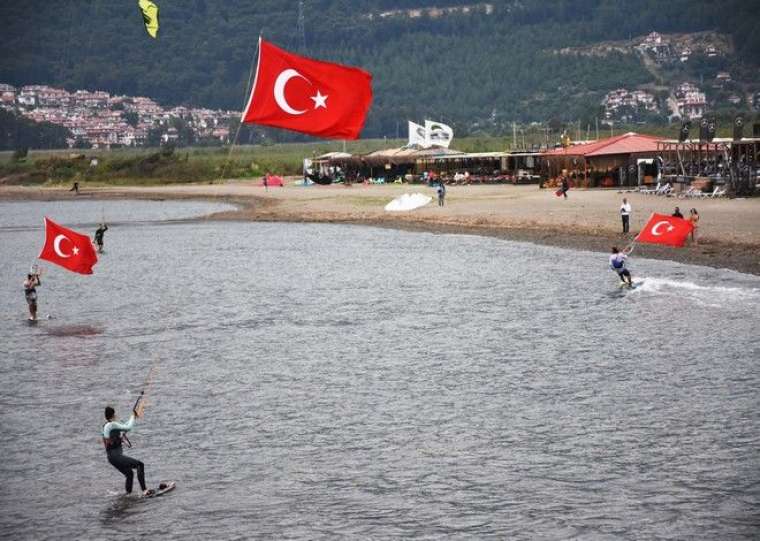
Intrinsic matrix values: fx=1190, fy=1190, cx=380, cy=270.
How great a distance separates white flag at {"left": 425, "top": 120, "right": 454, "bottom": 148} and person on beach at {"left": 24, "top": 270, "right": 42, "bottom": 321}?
69.4 meters

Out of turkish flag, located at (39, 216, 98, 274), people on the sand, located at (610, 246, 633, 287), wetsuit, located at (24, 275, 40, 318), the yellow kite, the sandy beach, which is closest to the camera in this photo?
the yellow kite

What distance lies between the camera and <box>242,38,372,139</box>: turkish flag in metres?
16.5

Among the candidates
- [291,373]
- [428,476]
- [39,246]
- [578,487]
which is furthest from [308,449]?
[39,246]

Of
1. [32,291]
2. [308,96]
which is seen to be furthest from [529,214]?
[308,96]

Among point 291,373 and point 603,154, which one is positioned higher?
point 603,154

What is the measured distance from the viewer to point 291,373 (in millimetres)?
28656

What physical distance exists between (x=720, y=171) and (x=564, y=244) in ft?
58.0

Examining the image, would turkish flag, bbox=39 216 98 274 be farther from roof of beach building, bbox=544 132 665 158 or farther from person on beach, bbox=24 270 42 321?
roof of beach building, bbox=544 132 665 158

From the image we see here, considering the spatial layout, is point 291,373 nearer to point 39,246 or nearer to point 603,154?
point 39,246

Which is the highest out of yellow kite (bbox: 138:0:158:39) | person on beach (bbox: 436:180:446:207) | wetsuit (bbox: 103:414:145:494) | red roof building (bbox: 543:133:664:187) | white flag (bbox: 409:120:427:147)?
yellow kite (bbox: 138:0:158:39)

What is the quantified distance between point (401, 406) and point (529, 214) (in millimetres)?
38121

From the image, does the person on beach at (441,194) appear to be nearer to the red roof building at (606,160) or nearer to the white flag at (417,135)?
the red roof building at (606,160)

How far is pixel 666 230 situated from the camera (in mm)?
41688

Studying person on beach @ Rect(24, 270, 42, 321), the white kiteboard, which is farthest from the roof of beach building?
person on beach @ Rect(24, 270, 42, 321)
